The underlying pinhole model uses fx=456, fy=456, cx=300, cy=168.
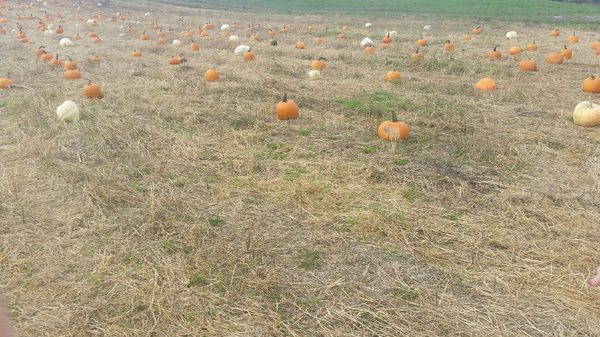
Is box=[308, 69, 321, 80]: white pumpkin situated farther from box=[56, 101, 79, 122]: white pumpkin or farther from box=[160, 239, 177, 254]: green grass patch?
box=[160, 239, 177, 254]: green grass patch

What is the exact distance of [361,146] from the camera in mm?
6281

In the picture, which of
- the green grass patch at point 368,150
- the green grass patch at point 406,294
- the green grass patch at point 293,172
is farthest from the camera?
the green grass patch at point 368,150

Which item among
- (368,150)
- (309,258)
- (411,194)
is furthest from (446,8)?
(309,258)

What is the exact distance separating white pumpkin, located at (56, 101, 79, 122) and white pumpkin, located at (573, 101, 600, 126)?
8.00 m

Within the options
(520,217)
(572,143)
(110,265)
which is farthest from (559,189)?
(110,265)

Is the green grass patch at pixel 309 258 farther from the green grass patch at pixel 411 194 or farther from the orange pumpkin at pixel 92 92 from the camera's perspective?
the orange pumpkin at pixel 92 92

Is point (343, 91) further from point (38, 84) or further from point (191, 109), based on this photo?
point (38, 84)

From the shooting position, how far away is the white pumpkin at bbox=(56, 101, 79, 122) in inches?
293

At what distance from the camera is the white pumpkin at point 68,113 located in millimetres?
7434

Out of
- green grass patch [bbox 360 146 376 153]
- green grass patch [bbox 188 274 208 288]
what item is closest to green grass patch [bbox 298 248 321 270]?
green grass patch [bbox 188 274 208 288]

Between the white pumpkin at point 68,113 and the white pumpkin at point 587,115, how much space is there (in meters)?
8.00

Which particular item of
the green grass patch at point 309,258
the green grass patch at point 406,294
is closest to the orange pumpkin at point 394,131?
the green grass patch at point 309,258

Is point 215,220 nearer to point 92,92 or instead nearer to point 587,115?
point 92,92

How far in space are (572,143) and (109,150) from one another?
6.31 meters
